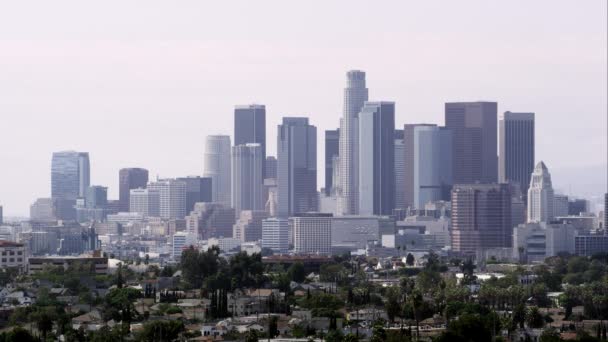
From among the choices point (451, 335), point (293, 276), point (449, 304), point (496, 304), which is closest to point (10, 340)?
point (451, 335)

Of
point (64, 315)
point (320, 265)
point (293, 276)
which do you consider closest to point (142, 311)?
point (64, 315)

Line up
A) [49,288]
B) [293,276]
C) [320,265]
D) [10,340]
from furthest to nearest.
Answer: [320,265]
[293,276]
[49,288]
[10,340]

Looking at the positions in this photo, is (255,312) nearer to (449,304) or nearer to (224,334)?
(449,304)

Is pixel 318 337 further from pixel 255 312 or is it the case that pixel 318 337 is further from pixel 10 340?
pixel 255 312

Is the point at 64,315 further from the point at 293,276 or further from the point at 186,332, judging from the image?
the point at 293,276

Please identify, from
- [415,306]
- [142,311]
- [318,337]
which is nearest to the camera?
[318,337]

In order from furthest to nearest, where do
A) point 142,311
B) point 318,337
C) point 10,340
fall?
point 142,311
point 318,337
point 10,340

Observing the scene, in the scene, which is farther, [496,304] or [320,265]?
[320,265]

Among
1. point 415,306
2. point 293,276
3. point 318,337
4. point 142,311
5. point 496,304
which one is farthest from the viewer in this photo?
point 293,276

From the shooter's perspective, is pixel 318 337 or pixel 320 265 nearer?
pixel 318 337
